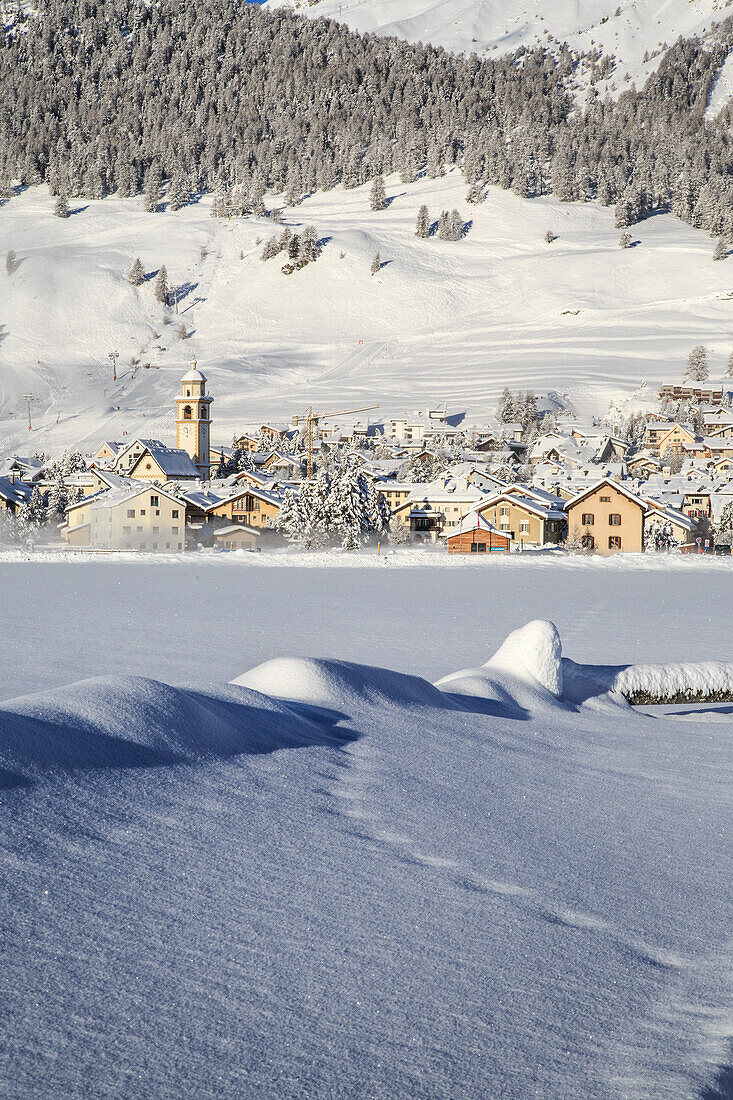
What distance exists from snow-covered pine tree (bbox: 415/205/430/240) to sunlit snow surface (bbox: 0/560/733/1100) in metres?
187

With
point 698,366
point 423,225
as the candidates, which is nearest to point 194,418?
point 698,366

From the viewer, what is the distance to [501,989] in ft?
12.0

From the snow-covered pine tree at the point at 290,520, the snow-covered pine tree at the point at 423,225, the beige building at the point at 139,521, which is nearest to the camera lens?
the beige building at the point at 139,521

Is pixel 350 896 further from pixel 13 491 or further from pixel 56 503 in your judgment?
pixel 56 503

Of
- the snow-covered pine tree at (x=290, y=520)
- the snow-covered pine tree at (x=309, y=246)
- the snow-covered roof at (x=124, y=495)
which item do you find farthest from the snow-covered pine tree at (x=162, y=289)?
the snow-covered pine tree at (x=290, y=520)

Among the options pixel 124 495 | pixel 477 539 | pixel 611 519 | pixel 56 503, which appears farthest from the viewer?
pixel 56 503

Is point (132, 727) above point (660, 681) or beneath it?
above

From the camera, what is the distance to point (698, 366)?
130 metres

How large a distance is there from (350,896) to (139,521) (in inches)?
→ 2101

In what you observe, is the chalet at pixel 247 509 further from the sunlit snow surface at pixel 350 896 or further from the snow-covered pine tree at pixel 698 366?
the snow-covered pine tree at pixel 698 366

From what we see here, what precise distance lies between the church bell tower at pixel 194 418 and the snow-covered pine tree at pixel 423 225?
112 meters

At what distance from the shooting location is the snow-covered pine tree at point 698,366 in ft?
425

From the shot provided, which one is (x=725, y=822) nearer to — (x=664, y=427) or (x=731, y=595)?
(x=731, y=595)

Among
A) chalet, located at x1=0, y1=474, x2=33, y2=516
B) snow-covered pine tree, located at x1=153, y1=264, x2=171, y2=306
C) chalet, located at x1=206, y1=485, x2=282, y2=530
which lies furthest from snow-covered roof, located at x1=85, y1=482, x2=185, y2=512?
snow-covered pine tree, located at x1=153, y1=264, x2=171, y2=306
